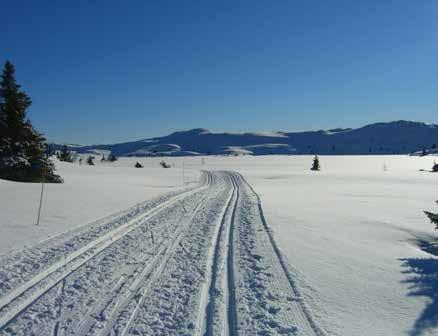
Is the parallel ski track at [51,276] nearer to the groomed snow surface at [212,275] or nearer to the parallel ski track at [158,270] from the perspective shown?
the groomed snow surface at [212,275]

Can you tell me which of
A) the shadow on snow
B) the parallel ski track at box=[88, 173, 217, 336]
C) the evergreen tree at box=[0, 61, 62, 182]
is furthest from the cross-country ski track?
the evergreen tree at box=[0, 61, 62, 182]

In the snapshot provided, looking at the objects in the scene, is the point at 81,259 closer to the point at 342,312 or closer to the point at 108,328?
the point at 108,328

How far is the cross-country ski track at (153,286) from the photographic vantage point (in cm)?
543

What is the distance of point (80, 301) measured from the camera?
6.18 metres

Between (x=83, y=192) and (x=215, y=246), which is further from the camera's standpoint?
(x=83, y=192)

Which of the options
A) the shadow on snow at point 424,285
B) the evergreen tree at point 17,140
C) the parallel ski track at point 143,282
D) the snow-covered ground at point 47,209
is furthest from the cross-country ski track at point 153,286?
the evergreen tree at point 17,140

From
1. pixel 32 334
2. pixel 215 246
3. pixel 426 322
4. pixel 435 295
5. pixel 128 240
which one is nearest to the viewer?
pixel 32 334

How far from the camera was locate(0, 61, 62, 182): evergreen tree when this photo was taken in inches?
1002

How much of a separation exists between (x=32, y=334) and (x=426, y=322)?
582 centimetres

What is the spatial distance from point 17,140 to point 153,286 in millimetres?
23670

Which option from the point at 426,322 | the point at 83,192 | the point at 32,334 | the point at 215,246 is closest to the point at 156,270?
the point at 215,246

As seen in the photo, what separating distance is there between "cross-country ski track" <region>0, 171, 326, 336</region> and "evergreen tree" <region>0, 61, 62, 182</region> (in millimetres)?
16885

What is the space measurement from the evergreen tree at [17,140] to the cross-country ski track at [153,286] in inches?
665

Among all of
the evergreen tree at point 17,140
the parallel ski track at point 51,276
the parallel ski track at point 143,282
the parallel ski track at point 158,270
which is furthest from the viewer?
the evergreen tree at point 17,140
